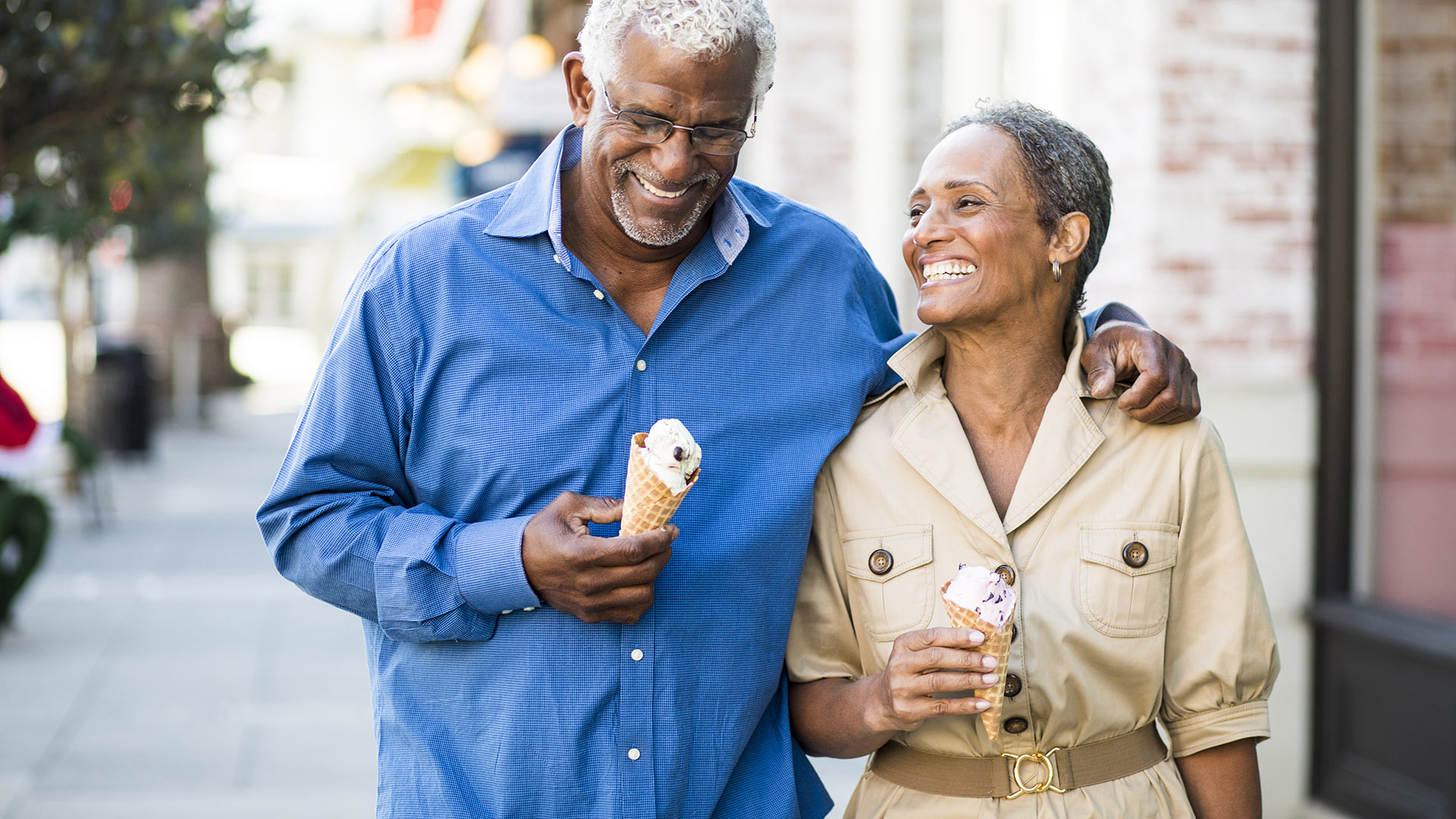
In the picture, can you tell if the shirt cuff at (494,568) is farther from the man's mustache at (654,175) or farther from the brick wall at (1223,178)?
the brick wall at (1223,178)

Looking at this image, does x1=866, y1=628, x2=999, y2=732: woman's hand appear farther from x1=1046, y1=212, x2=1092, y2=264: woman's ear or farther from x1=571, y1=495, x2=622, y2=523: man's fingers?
x1=1046, y1=212, x2=1092, y2=264: woman's ear

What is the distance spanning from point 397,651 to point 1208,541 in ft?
4.70

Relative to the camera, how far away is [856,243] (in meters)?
2.92

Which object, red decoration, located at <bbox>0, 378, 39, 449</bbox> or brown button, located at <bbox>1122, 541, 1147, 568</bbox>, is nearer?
brown button, located at <bbox>1122, 541, 1147, 568</bbox>

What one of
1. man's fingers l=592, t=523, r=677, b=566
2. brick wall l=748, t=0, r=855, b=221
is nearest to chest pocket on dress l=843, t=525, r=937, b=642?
man's fingers l=592, t=523, r=677, b=566

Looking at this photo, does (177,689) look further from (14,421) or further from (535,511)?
(535,511)

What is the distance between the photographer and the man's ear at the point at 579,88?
2580mm

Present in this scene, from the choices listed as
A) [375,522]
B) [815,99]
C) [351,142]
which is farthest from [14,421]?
[351,142]

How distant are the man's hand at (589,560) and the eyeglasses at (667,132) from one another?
2.02 feet

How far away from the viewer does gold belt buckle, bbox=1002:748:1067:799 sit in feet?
8.06

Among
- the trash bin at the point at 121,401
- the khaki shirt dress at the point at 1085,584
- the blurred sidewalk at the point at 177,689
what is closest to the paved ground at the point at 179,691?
the blurred sidewalk at the point at 177,689

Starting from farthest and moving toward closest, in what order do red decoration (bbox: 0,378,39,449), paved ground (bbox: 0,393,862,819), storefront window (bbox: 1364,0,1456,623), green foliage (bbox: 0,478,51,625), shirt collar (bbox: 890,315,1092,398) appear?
green foliage (bbox: 0,478,51,625), red decoration (bbox: 0,378,39,449), paved ground (bbox: 0,393,862,819), storefront window (bbox: 1364,0,1456,623), shirt collar (bbox: 890,315,1092,398)

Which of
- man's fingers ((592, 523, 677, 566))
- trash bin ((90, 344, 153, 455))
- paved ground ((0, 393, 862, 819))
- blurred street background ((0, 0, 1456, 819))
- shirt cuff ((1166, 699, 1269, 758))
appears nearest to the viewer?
man's fingers ((592, 523, 677, 566))

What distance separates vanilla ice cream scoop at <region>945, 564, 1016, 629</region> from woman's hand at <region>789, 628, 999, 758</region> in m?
0.03
